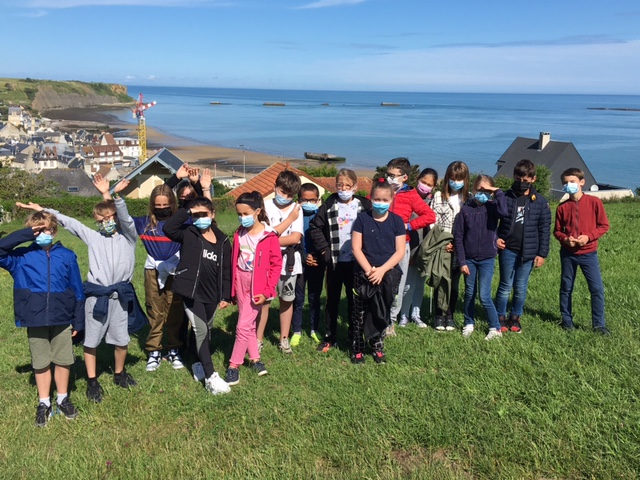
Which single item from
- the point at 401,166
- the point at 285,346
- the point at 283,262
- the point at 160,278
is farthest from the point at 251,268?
the point at 401,166

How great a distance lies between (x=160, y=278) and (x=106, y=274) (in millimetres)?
601

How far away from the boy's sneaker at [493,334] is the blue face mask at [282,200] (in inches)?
104

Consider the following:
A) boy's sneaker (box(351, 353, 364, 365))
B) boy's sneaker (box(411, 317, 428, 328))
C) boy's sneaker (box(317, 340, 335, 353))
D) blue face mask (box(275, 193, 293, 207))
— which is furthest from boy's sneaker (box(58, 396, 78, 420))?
boy's sneaker (box(411, 317, 428, 328))

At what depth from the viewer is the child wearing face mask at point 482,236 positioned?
18.7 ft

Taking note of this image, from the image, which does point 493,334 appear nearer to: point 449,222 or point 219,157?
point 449,222

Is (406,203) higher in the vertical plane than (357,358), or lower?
higher

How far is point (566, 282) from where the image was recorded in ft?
19.5

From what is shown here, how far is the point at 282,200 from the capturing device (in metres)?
5.52

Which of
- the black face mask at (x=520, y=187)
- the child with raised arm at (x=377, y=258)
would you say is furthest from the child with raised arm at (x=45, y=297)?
the black face mask at (x=520, y=187)

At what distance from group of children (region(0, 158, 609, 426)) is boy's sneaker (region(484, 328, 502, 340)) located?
123mm

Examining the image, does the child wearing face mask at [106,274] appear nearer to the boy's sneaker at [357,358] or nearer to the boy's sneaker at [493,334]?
the boy's sneaker at [357,358]

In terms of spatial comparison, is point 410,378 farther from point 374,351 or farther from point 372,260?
point 372,260

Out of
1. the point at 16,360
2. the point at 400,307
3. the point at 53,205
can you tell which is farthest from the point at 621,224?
the point at 53,205

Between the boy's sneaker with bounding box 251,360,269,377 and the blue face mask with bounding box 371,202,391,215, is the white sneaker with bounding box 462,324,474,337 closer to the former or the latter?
the blue face mask with bounding box 371,202,391,215
